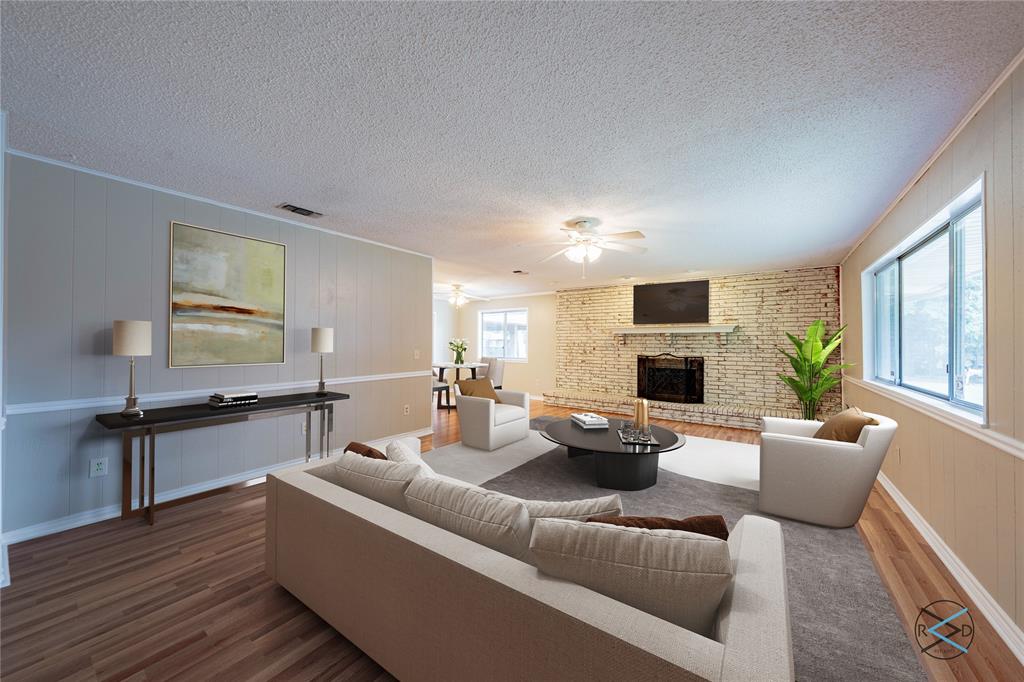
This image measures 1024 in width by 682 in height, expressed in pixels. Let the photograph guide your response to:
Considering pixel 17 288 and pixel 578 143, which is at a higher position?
pixel 578 143

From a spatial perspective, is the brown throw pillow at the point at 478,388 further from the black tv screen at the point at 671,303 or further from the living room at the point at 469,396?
the black tv screen at the point at 671,303

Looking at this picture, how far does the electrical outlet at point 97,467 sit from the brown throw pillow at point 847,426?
5.33m

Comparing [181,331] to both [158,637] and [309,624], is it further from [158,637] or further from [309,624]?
[309,624]

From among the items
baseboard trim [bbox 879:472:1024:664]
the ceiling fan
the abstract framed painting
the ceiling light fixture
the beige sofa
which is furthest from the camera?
the ceiling light fixture

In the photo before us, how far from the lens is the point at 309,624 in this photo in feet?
6.13

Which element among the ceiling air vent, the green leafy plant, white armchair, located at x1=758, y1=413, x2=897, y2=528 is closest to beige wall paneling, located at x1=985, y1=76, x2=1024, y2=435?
white armchair, located at x1=758, y1=413, x2=897, y2=528

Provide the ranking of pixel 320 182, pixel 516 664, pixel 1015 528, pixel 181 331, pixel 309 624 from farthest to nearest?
pixel 181 331
pixel 320 182
pixel 309 624
pixel 1015 528
pixel 516 664

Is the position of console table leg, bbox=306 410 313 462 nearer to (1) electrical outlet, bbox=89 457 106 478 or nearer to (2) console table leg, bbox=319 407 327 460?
(2) console table leg, bbox=319 407 327 460

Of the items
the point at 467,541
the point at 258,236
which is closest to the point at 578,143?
the point at 467,541

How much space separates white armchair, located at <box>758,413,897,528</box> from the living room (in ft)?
0.08

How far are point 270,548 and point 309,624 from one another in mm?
442

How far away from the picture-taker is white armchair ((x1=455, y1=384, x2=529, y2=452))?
183 inches

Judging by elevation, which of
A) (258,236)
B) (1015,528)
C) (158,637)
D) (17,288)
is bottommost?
(158,637)

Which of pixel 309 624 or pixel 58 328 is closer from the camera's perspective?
pixel 309 624
